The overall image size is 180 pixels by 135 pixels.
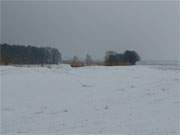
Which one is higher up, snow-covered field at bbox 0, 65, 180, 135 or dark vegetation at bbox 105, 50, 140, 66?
dark vegetation at bbox 105, 50, 140, 66

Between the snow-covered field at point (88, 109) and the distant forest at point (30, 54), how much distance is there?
54.0 m

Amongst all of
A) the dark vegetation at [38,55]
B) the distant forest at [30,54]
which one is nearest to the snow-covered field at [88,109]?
the dark vegetation at [38,55]

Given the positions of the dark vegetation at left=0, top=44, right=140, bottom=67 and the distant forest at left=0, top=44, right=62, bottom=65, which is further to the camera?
the distant forest at left=0, top=44, right=62, bottom=65

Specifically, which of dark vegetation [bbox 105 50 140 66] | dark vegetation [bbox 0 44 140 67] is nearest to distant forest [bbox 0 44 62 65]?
dark vegetation [bbox 0 44 140 67]

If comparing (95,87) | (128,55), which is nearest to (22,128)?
(95,87)

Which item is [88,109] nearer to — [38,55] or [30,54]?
[38,55]

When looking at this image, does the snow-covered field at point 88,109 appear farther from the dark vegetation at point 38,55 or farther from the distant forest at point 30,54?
the distant forest at point 30,54

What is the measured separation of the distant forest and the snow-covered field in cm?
5404

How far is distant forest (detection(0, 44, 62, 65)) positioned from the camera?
71062mm

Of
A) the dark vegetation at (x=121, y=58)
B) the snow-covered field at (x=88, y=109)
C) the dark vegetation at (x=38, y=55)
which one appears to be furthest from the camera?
the dark vegetation at (x=38, y=55)

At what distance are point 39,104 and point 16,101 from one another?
140 cm

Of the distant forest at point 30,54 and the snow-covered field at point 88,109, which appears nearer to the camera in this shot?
the snow-covered field at point 88,109

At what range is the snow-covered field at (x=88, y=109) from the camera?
864cm

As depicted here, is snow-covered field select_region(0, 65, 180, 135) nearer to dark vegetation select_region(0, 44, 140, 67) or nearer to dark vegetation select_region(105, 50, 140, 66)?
dark vegetation select_region(105, 50, 140, 66)
